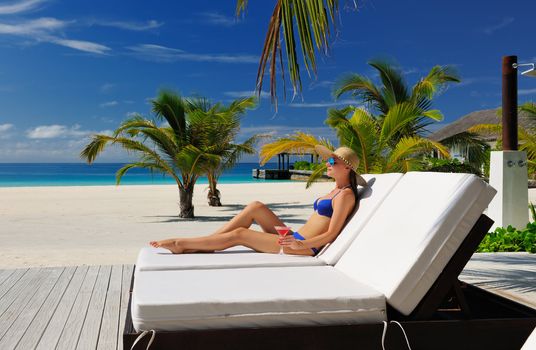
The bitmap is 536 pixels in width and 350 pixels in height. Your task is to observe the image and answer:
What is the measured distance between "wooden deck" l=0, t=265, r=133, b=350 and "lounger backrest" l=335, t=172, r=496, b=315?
162cm

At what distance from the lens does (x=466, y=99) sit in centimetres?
8731

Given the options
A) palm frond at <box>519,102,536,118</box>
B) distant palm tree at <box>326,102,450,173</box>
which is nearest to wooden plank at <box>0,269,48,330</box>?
distant palm tree at <box>326,102,450,173</box>

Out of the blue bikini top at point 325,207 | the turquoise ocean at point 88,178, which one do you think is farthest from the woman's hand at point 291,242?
the turquoise ocean at point 88,178

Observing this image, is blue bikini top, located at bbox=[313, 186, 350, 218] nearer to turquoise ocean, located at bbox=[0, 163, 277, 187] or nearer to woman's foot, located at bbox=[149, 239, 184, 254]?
woman's foot, located at bbox=[149, 239, 184, 254]

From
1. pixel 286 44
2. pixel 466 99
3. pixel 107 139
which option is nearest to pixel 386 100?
pixel 107 139

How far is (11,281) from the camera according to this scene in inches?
216

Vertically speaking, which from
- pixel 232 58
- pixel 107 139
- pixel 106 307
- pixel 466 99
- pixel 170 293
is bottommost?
pixel 106 307

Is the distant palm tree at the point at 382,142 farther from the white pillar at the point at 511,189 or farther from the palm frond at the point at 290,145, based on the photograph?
the white pillar at the point at 511,189

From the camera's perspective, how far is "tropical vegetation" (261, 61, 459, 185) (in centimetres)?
912

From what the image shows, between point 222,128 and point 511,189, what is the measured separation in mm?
7578

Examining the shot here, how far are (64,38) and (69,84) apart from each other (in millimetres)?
7097

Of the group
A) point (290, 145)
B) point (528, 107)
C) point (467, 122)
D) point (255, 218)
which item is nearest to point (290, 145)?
point (290, 145)

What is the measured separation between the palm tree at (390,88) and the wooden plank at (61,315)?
9.72m

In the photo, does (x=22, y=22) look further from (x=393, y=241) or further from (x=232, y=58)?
(x=393, y=241)
